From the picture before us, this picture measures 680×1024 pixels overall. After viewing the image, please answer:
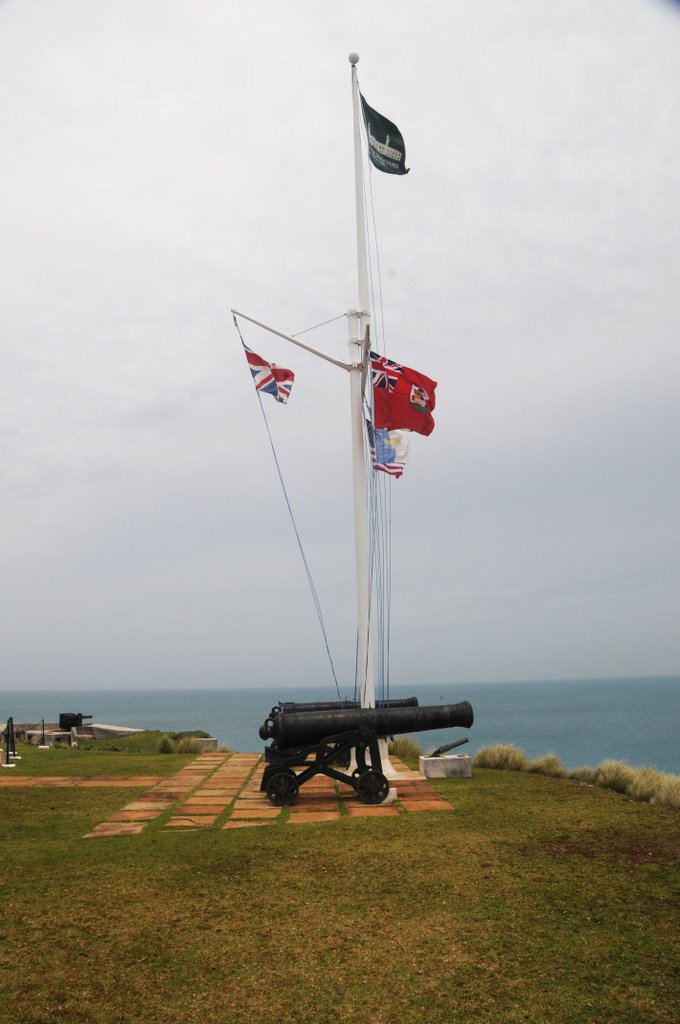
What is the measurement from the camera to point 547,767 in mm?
12922

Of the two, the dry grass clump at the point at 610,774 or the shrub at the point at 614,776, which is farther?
the shrub at the point at 614,776

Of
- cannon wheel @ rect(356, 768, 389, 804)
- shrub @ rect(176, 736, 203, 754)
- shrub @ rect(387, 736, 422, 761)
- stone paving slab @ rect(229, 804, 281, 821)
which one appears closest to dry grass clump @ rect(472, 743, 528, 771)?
shrub @ rect(387, 736, 422, 761)

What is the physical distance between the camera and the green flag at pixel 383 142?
12.4 meters

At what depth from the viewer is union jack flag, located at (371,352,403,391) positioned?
37.4 ft

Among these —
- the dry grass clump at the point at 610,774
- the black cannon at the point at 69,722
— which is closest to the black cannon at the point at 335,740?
the dry grass clump at the point at 610,774

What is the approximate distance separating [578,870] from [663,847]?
54.8 inches

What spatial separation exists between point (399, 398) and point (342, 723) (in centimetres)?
489

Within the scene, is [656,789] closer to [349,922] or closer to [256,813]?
[256,813]

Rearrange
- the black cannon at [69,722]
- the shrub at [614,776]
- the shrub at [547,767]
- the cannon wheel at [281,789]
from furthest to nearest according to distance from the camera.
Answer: the black cannon at [69,722], the shrub at [547,767], the shrub at [614,776], the cannon wheel at [281,789]

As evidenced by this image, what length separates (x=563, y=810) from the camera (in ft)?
31.1

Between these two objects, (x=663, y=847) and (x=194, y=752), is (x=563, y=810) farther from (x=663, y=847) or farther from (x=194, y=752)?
(x=194, y=752)

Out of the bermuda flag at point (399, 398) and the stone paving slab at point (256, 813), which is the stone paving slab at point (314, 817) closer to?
the stone paving slab at point (256, 813)

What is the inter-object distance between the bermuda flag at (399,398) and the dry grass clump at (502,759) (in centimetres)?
616

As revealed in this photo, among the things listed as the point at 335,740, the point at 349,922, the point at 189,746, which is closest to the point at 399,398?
the point at 335,740
